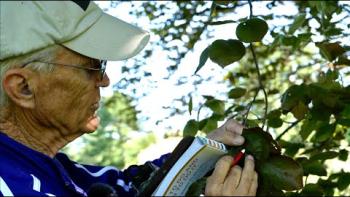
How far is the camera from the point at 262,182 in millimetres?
1718

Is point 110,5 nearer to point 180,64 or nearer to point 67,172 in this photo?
point 180,64

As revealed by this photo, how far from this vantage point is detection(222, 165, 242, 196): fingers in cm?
166

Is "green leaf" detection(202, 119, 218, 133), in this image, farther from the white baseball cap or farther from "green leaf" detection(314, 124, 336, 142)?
the white baseball cap

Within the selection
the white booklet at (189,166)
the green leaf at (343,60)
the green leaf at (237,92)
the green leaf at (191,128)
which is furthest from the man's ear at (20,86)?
the green leaf at (343,60)

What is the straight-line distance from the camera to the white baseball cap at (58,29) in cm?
179

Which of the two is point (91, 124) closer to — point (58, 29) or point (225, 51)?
point (58, 29)

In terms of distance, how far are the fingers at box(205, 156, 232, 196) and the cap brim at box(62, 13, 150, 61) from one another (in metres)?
0.45

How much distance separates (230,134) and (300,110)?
0.54 meters

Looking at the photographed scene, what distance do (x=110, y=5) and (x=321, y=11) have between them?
1.90 metres

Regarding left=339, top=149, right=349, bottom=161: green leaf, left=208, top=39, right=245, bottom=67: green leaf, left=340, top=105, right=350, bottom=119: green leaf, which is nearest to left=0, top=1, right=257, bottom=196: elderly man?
left=208, top=39, right=245, bottom=67: green leaf

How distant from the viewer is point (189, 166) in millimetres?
1687

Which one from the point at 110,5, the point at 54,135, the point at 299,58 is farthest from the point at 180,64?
the point at 54,135

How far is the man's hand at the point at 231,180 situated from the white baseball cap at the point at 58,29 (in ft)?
1.52

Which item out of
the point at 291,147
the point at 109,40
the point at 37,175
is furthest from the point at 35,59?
the point at 291,147
